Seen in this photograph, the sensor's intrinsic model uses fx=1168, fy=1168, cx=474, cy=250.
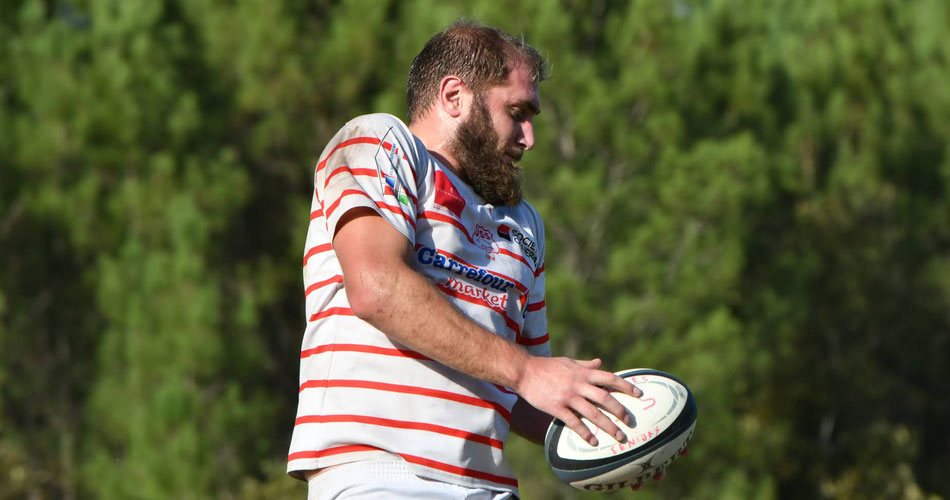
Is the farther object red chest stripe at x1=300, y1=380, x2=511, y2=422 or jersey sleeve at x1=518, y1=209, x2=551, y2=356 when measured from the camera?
jersey sleeve at x1=518, y1=209, x2=551, y2=356

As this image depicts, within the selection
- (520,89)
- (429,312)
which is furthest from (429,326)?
(520,89)

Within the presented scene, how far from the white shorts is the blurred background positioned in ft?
27.9

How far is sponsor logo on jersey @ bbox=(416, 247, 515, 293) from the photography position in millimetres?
2369

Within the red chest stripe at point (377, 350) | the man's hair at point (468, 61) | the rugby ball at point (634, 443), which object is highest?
the man's hair at point (468, 61)

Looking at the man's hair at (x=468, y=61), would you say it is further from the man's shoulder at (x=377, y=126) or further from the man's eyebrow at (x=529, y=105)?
the man's shoulder at (x=377, y=126)

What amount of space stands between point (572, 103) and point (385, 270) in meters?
9.42

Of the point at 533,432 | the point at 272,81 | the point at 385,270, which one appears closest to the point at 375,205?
the point at 385,270

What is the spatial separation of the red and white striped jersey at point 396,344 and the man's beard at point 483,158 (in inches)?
1.6

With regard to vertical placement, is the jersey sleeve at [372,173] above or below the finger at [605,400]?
above

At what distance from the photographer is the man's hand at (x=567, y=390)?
2166 mm

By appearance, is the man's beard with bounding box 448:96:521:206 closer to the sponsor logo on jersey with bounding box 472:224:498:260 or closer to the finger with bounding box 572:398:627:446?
the sponsor logo on jersey with bounding box 472:224:498:260

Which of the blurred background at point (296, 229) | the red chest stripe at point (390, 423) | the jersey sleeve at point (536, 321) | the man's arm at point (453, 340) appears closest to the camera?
the man's arm at point (453, 340)

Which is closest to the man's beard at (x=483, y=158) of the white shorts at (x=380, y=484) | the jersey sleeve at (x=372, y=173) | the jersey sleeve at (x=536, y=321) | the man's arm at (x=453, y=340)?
the jersey sleeve at (x=372, y=173)

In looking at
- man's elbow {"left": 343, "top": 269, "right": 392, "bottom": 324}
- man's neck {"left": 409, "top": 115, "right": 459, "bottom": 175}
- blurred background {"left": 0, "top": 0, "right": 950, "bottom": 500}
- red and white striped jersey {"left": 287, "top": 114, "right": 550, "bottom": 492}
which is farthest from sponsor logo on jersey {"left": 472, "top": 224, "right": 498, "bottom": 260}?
blurred background {"left": 0, "top": 0, "right": 950, "bottom": 500}
